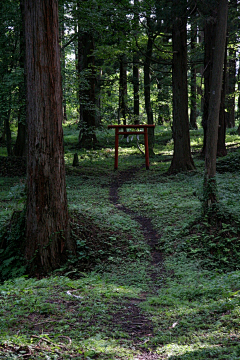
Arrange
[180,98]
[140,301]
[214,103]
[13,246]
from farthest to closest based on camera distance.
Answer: [180,98], [214,103], [13,246], [140,301]

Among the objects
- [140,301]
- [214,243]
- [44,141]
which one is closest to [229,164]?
[214,243]

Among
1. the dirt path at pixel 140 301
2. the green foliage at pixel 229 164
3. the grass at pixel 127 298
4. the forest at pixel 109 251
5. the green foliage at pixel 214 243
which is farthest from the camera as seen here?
the green foliage at pixel 229 164

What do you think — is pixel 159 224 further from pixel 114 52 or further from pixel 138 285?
pixel 114 52

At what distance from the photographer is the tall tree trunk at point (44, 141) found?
5527mm

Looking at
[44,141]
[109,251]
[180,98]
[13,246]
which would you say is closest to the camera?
[44,141]

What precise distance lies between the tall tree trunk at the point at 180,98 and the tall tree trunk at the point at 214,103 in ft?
19.8

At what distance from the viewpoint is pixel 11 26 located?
1400 cm

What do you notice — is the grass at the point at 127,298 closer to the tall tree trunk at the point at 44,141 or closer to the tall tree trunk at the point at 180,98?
the tall tree trunk at the point at 44,141

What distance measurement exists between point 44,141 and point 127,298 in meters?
Result: 2.78

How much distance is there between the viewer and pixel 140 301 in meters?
4.46

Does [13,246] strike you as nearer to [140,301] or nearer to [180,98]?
[140,301]

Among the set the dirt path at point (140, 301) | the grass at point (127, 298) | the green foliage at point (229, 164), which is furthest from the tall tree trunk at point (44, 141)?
the green foliage at point (229, 164)

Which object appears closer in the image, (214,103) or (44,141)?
(44,141)

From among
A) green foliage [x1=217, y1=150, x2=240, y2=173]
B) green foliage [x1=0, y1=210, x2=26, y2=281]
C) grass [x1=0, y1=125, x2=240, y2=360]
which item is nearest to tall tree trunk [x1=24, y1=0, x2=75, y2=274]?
green foliage [x1=0, y1=210, x2=26, y2=281]
